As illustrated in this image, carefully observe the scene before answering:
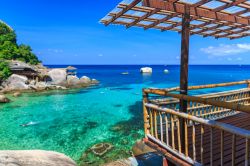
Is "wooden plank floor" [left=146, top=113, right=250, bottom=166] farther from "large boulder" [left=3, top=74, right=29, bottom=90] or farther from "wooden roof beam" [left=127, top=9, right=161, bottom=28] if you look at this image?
"large boulder" [left=3, top=74, right=29, bottom=90]

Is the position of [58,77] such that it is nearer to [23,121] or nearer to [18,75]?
[18,75]

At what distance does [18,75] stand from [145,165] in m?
29.4

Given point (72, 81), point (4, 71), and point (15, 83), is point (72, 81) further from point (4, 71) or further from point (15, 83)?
point (4, 71)

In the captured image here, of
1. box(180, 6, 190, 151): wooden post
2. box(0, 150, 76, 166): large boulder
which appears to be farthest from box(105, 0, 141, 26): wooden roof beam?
box(0, 150, 76, 166): large boulder

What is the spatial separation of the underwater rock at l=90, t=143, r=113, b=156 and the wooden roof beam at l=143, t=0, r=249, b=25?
23.6 ft

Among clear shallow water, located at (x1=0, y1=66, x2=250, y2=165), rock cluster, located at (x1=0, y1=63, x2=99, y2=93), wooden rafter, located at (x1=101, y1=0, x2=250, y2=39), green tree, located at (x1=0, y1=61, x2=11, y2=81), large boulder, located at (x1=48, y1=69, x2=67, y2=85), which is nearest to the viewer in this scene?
wooden rafter, located at (x1=101, y1=0, x2=250, y2=39)

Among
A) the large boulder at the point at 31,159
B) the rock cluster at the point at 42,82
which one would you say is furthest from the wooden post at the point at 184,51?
the rock cluster at the point at 42,82

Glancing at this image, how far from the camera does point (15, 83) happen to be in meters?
28.2

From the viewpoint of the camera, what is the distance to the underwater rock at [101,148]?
859 cm

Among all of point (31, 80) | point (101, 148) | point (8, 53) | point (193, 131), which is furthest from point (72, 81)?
point (193, 131)

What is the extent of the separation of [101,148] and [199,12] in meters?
7.61

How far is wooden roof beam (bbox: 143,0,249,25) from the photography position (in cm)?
358

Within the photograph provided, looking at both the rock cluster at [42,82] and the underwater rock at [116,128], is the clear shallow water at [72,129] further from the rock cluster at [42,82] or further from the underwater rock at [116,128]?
the rock cluster at [42,82]

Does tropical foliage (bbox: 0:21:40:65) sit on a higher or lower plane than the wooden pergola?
higher
